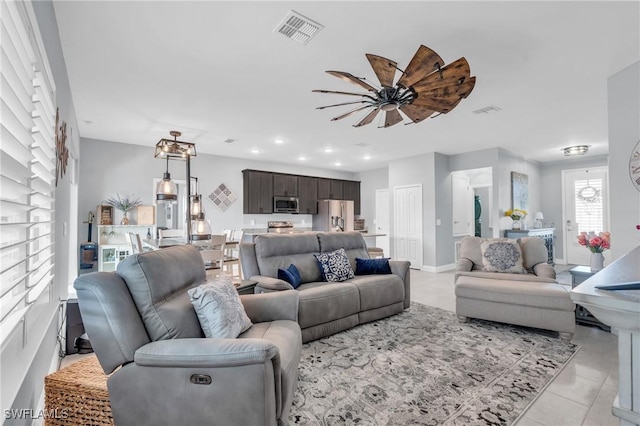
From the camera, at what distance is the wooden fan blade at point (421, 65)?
6.57 ft

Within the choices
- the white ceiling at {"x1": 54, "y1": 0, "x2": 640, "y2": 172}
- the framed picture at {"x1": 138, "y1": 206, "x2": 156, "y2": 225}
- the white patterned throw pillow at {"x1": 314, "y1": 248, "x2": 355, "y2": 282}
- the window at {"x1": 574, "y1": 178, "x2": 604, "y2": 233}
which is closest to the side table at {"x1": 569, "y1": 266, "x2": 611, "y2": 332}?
the white ceiling at {"x1": 54, "y1": 0, "x2": 640, "y2": 172}

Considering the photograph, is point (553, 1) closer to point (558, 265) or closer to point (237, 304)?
point (237, 304)

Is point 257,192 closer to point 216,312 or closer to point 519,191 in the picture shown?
point 216,312

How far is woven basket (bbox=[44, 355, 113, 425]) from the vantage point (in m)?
1.53

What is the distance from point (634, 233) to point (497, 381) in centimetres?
222

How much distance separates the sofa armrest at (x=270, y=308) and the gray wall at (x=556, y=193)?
8.04 metres

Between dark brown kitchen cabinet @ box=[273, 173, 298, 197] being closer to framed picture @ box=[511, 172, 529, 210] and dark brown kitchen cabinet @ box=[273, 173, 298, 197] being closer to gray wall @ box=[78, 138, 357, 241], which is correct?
gray wall @ box=[78, 138, 357, 241]

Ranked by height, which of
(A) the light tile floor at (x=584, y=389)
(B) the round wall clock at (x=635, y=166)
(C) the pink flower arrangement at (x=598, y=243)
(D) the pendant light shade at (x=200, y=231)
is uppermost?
(B) the round wall clock at (x=635, y=166)

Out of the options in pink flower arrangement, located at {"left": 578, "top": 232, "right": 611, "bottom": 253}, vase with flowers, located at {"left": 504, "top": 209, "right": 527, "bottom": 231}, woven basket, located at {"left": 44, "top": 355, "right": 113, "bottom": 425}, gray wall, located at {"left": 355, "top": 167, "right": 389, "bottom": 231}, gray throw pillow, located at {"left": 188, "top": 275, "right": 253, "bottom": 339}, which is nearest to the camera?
woven basket, located at {"left": 44, "top": 355, "right": 113, "bottom": 425}

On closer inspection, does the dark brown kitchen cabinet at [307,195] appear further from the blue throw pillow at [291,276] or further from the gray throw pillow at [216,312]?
the gray throw pillow at [216,312]

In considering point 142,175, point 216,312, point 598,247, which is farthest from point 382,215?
point 216,312

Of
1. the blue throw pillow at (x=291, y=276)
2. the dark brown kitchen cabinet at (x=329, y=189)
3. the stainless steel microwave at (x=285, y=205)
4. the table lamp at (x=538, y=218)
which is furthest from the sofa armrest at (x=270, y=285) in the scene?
the table lamp at (x=538, y=218)

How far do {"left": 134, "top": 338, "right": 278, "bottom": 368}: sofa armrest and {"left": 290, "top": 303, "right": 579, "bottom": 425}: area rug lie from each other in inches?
28.5

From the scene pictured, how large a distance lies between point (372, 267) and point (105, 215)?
486 centimetres
